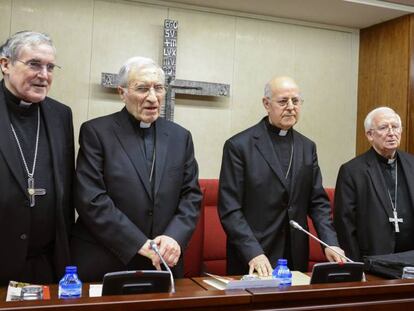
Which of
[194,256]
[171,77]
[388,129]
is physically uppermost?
[171,77]

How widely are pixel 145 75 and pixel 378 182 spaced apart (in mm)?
1497

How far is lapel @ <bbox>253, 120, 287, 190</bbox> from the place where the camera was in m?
2.62

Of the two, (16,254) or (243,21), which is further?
(243,21)

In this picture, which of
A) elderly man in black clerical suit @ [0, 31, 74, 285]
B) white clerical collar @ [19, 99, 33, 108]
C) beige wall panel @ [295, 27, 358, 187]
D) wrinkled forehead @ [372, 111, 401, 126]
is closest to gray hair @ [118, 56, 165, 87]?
elderly man in black clerical suit @ [0, 31, 74, 285]

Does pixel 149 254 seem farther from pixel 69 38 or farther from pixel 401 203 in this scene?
pixel 69 38

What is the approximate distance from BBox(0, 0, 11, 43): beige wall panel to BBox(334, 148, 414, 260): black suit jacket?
2736 mm

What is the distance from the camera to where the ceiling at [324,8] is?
14.4 ft

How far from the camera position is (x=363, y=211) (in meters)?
2.91

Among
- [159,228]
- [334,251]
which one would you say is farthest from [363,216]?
[159,228]

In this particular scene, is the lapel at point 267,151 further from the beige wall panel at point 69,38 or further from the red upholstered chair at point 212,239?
the beige wall panel at point 69,38

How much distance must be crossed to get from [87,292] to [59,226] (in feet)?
1.41

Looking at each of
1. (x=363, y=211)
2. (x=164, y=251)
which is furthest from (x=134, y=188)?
(x=363, y=211)

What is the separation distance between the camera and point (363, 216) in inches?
114

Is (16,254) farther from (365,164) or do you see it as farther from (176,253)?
(365,164)
